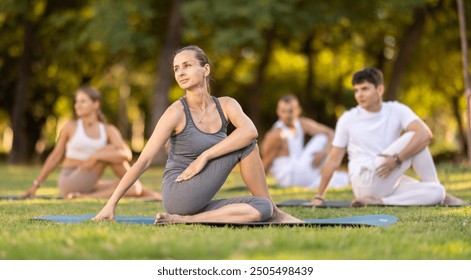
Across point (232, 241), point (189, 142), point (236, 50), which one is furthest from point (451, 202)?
point (236, 50)

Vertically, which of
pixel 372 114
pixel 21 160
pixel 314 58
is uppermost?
pixel 314 58

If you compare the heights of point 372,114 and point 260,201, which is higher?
point 372,114

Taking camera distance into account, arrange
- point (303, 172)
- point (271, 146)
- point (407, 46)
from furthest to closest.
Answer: point (407, 46), point (271, 146), point (303, 172)

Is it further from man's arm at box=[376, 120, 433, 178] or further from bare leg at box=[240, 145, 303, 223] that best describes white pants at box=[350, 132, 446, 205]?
bare leg at box=[240, 145, 303, 223]

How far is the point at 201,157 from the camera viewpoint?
276 inches

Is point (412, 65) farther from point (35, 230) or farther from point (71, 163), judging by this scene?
point (35, 230)

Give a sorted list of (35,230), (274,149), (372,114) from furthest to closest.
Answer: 1. (274,149)
2. (372,114)
3. (35,230)

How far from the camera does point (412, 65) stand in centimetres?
3300

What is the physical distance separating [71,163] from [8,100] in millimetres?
24896

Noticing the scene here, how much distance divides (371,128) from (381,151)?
1.03ft

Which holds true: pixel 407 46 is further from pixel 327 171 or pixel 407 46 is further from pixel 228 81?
pixel 327 171
